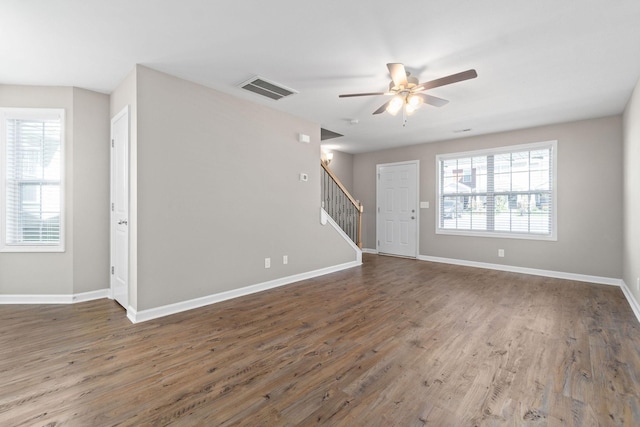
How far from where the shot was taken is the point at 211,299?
352 centimetres

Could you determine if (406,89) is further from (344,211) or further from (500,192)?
(344,211)

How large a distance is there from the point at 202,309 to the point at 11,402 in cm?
166

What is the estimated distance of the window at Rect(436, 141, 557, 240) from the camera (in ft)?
16.6

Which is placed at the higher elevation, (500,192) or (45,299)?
(500,192)

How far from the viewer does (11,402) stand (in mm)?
1734

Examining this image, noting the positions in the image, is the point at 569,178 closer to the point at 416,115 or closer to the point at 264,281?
the point at 416,115

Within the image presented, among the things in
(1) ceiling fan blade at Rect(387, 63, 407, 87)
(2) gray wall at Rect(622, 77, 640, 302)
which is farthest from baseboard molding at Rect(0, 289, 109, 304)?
(2) gray wall at Rect(622, 77, 640, 302)

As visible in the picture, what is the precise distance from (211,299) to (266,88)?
2603 millimetres

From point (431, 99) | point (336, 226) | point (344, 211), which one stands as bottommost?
point (336, 226)

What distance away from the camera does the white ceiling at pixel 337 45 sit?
2.14 m

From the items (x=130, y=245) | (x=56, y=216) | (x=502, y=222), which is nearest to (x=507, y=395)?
(x=130, y=245)

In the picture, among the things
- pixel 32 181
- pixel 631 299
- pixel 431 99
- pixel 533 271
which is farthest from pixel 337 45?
pixel 533 271

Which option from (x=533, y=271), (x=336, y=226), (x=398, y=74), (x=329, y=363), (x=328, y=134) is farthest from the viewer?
(x=328, y=134)

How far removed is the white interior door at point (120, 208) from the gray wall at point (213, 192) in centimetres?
32
